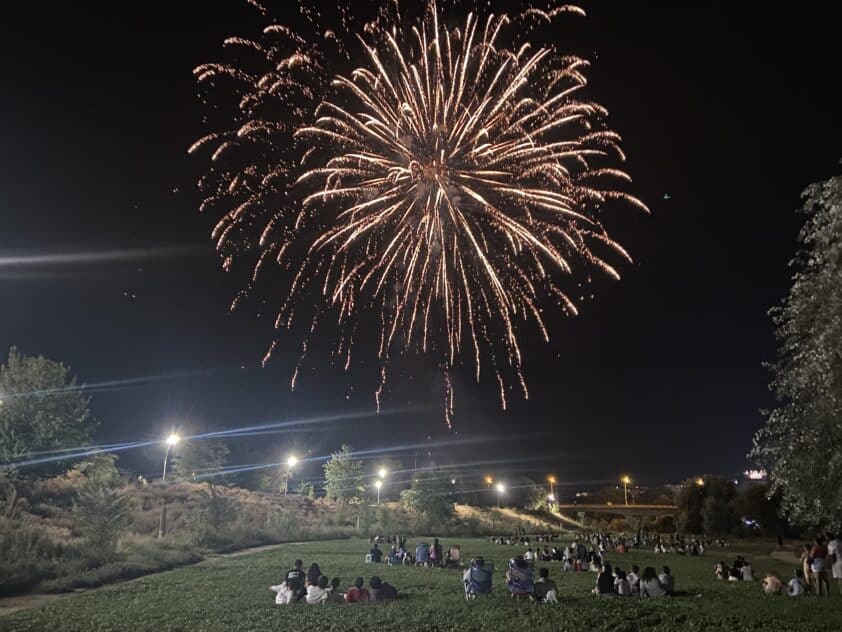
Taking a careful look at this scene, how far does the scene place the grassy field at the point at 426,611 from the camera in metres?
14.9

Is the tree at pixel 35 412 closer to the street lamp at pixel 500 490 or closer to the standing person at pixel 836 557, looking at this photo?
the standing person at pixel 836 557

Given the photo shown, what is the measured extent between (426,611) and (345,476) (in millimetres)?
65313

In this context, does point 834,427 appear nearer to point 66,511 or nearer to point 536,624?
point 536,624

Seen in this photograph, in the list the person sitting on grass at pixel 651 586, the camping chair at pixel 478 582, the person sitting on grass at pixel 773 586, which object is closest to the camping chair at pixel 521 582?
the camping chair at pixel 478 582

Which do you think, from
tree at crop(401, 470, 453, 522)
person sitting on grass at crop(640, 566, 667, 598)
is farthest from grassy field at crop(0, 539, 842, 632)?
tree at crop(401, 470, 453, 522)

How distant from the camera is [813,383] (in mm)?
17203

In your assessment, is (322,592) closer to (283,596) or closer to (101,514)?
(283,596)

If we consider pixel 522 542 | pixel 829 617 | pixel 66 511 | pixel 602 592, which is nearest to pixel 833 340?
pixel 829 617

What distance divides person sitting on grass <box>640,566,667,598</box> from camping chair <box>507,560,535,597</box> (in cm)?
369

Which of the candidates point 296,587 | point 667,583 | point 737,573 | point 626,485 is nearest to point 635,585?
point 667,583

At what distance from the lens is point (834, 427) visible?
55.6 feet

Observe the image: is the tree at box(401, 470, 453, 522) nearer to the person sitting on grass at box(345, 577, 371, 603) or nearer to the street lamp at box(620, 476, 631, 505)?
the person sitting on grass at box(345, 577, 371, 603)

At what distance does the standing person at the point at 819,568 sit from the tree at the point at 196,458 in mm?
52133

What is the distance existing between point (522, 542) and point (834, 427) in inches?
1441
